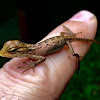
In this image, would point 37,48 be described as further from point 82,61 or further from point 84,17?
point 82,61

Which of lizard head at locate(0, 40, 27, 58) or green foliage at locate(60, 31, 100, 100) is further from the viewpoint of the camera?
green foliage at locate(60, 31, 100, 100)

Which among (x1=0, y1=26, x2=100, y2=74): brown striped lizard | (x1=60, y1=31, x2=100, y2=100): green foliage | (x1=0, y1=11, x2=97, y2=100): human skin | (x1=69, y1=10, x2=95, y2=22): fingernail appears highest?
(x1=69, y1=10, x2=95, y2=22): fingernail

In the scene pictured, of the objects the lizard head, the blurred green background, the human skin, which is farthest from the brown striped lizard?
the blurred green background

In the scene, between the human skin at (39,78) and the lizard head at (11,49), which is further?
the lizard head at (11,49)

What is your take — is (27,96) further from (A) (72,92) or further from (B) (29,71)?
(A) (72,92)

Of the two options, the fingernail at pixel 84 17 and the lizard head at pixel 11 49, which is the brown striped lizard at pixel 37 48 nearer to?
the lizard head at pixel 11 49

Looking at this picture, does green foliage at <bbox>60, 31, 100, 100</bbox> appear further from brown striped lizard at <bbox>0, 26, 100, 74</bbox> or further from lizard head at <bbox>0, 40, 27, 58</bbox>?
lizard head at <bbox>0, 40, 27, 58</bbox>

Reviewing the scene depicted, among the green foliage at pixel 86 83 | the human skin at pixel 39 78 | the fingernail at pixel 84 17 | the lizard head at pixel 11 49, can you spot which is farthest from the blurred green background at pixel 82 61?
the fingernail at pixel 84 17
